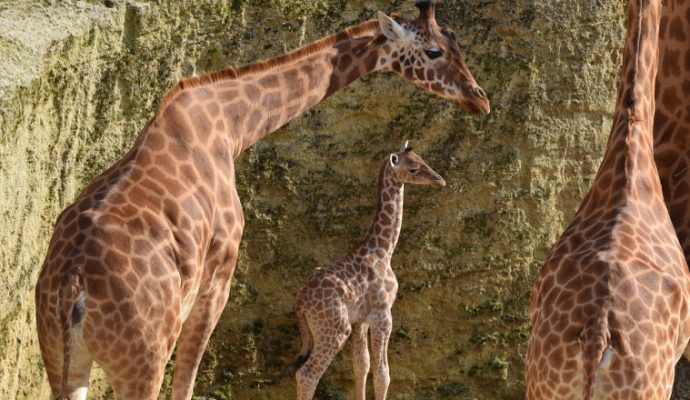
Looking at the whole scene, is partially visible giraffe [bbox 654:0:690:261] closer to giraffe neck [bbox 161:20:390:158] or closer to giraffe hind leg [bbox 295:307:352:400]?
giraffe neck [bbox 161:20:390:158]

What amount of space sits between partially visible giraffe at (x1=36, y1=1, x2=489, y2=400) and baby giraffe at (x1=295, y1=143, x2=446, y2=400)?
103 cm

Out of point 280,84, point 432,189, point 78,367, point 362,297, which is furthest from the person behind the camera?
point 432,189

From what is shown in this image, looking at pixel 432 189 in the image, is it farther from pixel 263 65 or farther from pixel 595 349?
pixel 595 349

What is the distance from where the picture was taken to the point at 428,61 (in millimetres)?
7582

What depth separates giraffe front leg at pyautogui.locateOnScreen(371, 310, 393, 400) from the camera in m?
8.27

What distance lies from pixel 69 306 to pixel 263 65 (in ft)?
6.90

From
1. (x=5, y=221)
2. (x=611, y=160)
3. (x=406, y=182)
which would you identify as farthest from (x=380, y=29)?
(x=5, y=221)

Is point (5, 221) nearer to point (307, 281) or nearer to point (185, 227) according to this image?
point (185, 227)

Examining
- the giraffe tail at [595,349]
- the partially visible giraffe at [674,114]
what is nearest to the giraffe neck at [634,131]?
the partially visible giraffe at [674,114]

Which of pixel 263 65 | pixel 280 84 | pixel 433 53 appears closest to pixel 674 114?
pixel 433 53

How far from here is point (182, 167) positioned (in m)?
6.51

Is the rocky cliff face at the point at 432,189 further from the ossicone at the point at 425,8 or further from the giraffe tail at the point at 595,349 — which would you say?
the giraffe tail at the point at 595,349

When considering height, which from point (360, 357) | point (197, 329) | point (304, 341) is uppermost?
point (197, 329)

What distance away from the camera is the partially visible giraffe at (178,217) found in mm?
5766
